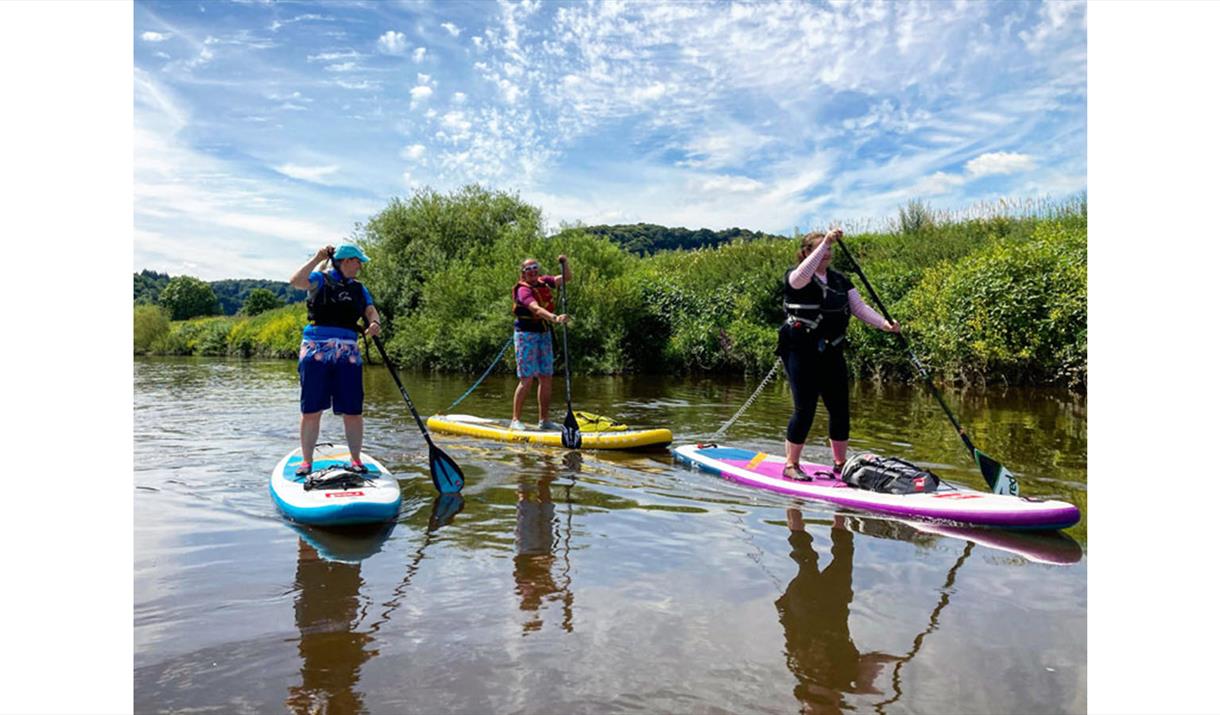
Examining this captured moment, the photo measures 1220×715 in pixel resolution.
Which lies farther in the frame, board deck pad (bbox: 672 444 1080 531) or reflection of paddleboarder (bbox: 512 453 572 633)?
board deck pad (bbox: 672 444 1080 531)

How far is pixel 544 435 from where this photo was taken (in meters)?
9.28

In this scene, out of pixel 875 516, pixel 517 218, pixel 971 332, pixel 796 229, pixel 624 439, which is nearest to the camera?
pixel 875 516

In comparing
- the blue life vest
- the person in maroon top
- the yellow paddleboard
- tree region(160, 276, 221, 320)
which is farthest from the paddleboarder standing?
tree region(160, 276, 221, 320)

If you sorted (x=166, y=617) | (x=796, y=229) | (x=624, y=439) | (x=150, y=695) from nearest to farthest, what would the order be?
(x=150, y=695)
(x=166, y=617)
(x=624, y=439)
(x=796, y=229)

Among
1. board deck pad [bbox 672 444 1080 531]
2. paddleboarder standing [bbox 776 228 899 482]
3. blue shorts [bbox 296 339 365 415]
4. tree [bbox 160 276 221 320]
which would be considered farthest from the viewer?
tree [bbox 160 276 221 320]

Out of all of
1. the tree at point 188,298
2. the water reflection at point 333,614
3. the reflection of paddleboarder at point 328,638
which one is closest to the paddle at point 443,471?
the water reflection at point 333,614

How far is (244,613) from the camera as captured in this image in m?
3.90

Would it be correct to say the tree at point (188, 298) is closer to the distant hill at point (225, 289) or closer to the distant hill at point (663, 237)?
the distant hill at point (225, 289)

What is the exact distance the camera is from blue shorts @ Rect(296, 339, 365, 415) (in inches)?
239

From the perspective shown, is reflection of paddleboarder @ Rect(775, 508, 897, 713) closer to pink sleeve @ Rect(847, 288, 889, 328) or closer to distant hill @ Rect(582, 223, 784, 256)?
pink sleeve @ Rect(847, 288, 889, 328)

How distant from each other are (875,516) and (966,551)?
90 cm

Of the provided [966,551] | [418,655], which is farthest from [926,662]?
[418,655]

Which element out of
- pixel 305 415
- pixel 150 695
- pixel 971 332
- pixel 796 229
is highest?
pixel 796 229

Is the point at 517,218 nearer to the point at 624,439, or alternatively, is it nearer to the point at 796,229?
the point at 796,229
